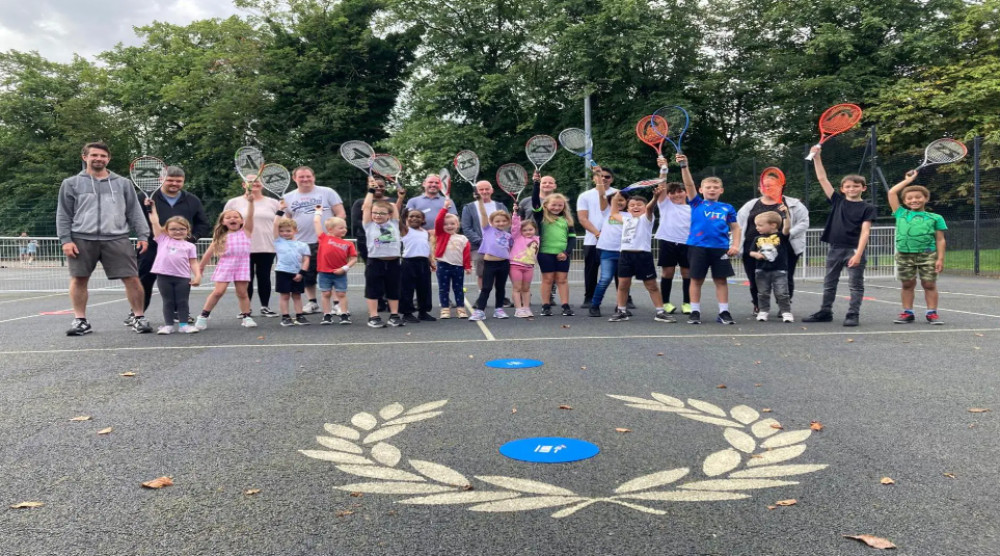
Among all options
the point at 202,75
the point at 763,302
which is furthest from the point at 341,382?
the point at 202,75

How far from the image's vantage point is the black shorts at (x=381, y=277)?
340 inches

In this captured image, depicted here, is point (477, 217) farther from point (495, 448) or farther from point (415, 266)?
point (495, 448)

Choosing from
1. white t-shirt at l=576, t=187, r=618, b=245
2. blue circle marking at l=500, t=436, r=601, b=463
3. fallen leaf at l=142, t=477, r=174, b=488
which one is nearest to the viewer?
fallen leaf at l=142, t=477, r=174, b=488

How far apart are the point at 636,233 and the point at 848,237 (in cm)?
245

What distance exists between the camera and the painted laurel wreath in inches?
117

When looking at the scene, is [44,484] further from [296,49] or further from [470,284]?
[296,49]

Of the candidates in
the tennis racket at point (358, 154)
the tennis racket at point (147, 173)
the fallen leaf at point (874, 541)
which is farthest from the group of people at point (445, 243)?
the fallen leaf at point (874, 541)

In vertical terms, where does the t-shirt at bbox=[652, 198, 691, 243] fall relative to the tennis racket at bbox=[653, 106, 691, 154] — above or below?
below

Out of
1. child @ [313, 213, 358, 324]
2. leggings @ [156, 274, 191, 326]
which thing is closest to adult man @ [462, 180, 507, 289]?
child @ [313, 213, 358, 324]

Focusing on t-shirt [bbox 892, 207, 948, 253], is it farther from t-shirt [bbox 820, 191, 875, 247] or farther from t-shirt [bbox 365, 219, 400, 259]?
t-shirt [bbox 365, 219, 400, 259]

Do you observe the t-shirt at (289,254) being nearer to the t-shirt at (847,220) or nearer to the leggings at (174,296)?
the leggings at (174,296)

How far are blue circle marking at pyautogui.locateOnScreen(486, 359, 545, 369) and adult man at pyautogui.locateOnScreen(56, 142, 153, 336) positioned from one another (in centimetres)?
455

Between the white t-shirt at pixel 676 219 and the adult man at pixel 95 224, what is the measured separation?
6083 millimetres

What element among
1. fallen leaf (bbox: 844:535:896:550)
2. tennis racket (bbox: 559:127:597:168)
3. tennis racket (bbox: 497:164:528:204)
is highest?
tennis racket (bbox: 559:127:597:168)
